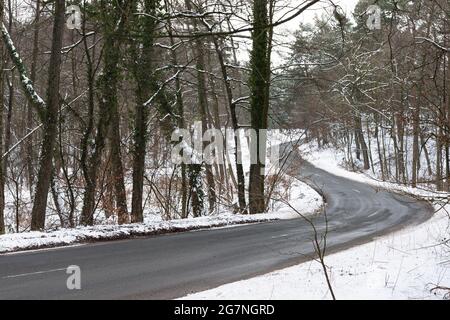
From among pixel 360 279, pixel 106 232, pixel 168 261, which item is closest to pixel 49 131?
pixel 106 232

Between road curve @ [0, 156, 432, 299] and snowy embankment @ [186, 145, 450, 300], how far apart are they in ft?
2.37

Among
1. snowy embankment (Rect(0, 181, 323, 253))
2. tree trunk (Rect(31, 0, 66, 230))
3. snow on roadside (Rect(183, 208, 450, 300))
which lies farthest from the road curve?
tree trunk (Rect(31, 0, 66, 230))

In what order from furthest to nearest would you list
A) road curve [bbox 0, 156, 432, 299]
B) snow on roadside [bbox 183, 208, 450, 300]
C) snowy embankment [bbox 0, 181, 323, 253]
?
1. snowy embankment [bbox 0, 181, 323, 253]
2. road curve [bbox 0, 156, 432, 299]
3. snow on roadside [bbox 183, 208, 450, 300]

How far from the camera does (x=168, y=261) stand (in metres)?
10.9

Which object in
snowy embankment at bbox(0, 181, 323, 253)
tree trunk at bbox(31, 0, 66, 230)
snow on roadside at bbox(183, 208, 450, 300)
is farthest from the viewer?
tree trunk at bbox(31, 0, 66, 230)

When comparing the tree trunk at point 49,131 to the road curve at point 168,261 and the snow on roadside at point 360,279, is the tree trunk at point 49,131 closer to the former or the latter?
the road curve at point 168,261

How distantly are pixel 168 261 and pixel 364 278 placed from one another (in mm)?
4234

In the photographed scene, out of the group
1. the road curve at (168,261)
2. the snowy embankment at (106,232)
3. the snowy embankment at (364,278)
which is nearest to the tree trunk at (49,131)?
the snowy embankment at (106,232)

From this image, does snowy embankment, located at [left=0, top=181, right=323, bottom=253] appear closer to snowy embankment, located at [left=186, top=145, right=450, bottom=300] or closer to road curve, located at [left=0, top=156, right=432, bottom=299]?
road curve, located at [left=0, top=156, right=432, bottom=299]

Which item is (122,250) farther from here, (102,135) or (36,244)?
(102,135)

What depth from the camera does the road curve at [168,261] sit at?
27.0 ft

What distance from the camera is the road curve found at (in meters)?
8.23
